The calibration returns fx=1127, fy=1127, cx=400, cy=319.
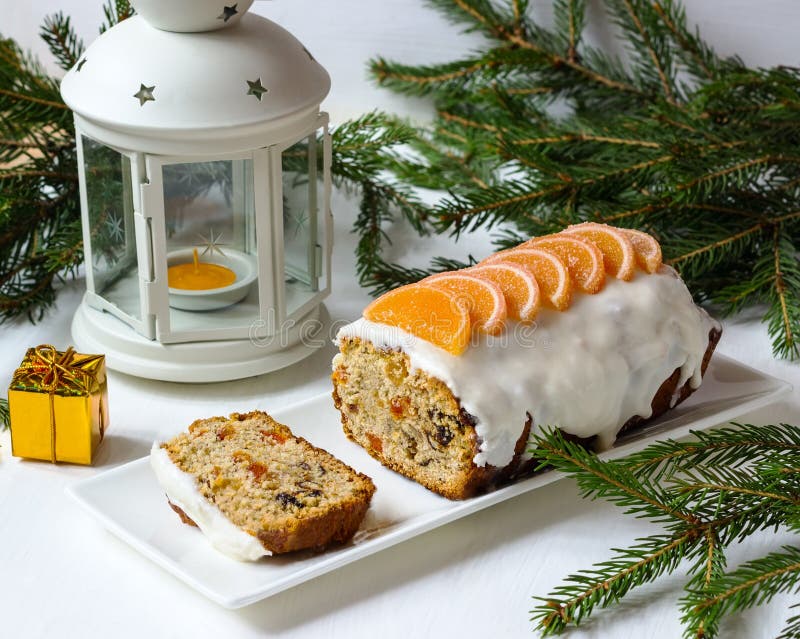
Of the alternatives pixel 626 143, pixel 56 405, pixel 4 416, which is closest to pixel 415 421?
pixel 56 405

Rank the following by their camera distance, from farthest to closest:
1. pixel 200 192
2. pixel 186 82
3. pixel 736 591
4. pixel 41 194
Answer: pixel 41 194 → pixel 200 192 → pixel 186 82 → pixel 736 591

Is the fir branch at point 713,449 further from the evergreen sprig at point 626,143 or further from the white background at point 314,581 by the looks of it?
the evergreen sprig at point 626,143

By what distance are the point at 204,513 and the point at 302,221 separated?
1.92ft

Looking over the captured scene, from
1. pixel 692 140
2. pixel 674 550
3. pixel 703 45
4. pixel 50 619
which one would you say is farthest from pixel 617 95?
pixel 50 619

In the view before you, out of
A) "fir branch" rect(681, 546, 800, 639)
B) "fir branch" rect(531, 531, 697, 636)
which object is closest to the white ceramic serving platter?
"fir branch" rect(531, 531, 697, 636)

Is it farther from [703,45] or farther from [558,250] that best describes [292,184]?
[703,45]

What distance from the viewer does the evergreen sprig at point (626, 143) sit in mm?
1919

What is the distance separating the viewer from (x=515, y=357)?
1447 mm

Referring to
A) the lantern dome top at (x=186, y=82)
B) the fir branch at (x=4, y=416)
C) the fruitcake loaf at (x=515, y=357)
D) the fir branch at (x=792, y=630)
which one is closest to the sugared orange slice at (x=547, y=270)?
the fruitcake loaf at (x=515, y=357)

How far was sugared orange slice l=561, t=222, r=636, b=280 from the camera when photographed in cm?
159

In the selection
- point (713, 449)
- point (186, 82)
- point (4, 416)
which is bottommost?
point (4, 416)

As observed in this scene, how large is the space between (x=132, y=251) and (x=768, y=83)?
1.13m

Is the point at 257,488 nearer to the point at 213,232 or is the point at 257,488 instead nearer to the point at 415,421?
the point at 415,421

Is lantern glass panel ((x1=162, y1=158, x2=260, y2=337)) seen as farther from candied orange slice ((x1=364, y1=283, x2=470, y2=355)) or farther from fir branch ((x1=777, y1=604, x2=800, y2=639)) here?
fir branch ((x1=777, y1=604, x2=800, y2=639))
